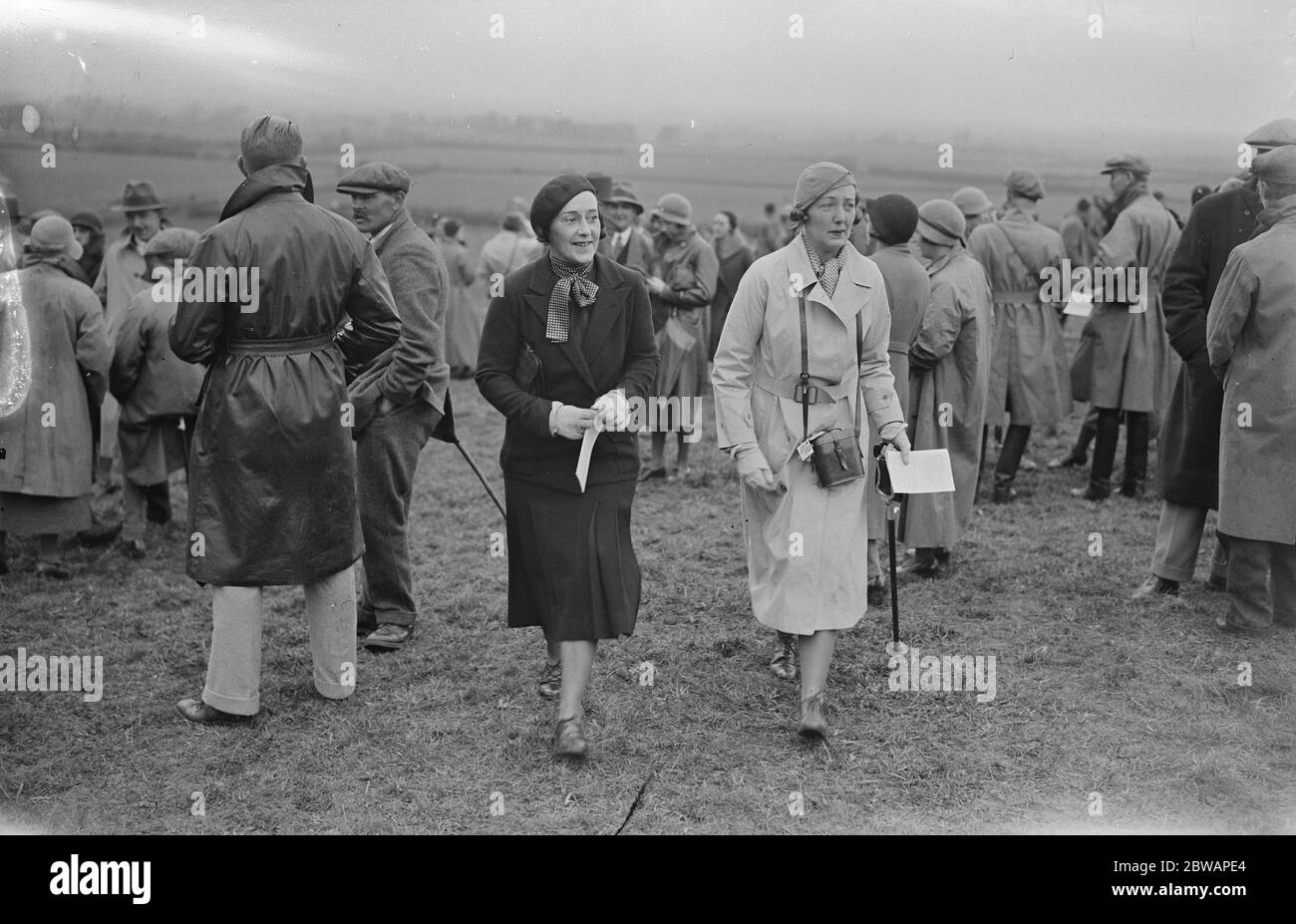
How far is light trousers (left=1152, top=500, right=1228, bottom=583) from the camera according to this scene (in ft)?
19.9

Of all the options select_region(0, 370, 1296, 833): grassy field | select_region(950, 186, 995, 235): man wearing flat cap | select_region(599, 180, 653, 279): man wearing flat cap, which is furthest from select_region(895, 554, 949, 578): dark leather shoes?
select_region(599, 180, 653, 279): man wearing flat cap

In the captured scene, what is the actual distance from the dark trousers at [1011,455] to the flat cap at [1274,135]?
2.86m

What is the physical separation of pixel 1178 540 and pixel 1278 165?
194cm

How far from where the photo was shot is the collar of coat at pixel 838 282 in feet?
14.3

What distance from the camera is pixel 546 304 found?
4.24 meters

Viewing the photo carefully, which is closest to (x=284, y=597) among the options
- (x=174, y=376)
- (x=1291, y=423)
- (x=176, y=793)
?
(x=174, y=376)

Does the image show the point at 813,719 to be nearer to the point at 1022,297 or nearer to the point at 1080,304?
the point at 1022,297

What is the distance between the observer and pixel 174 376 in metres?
7.17

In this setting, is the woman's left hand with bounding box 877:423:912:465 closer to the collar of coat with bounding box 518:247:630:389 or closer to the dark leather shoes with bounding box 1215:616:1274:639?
the collar of coat with bounding box 518:247:630:389

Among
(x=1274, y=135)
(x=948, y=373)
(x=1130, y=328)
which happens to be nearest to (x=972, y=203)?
(x=1130, y=328)

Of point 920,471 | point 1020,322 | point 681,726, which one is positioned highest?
point 1020,322

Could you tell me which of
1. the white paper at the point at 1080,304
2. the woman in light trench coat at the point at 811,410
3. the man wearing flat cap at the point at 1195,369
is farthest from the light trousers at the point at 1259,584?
the white paper at the point at 1080,304

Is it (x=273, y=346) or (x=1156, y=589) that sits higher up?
(x=273, y=346)

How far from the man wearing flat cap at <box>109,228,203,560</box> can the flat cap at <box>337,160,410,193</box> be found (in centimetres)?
219
